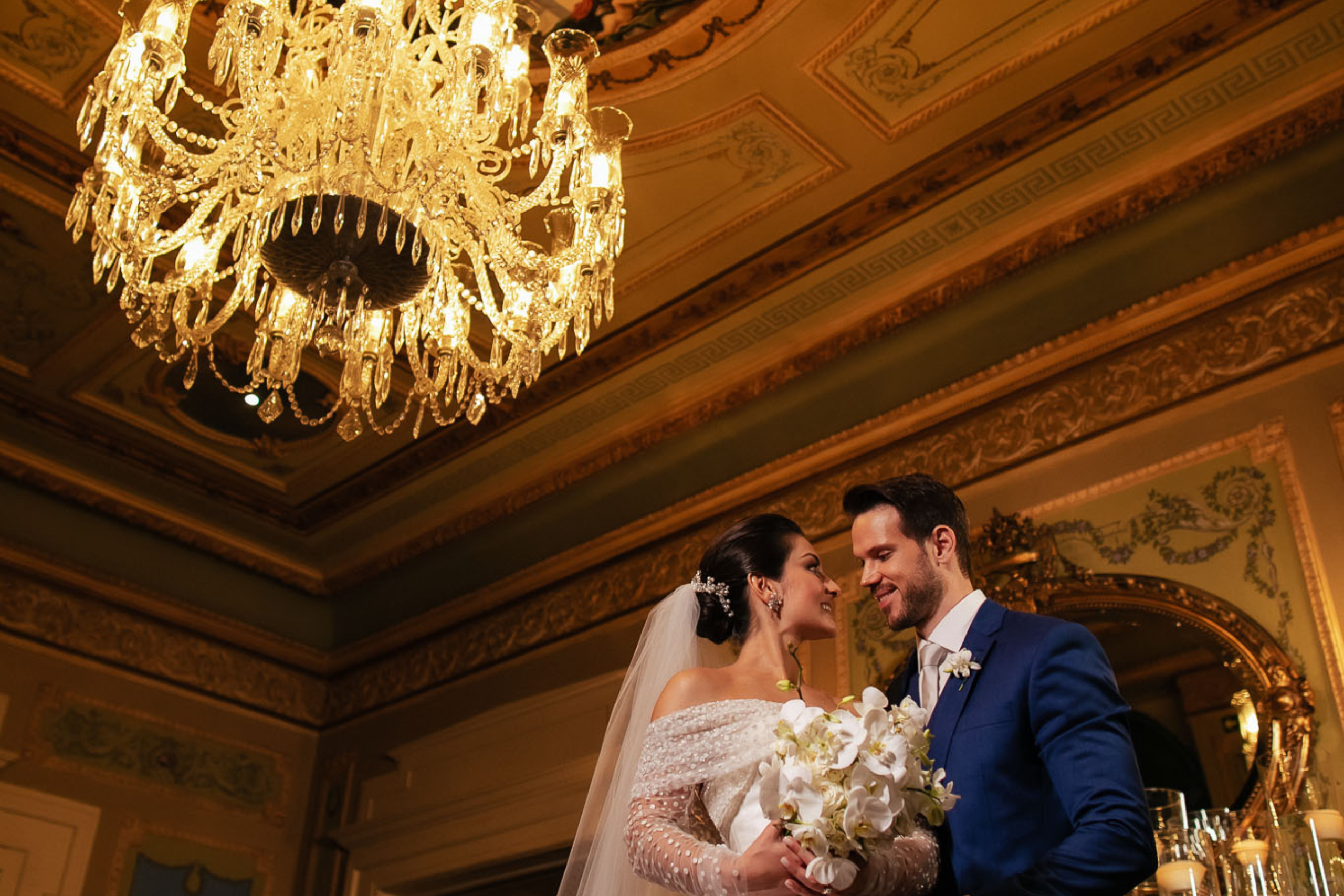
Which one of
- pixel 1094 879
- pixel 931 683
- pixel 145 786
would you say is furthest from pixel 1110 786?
pixel 145 786

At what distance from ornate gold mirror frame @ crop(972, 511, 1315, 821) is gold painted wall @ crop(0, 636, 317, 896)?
5048mm

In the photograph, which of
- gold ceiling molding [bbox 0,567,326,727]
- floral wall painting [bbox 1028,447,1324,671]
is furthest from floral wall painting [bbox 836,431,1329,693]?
gold ceiling molding [bbox 0,567,326,727]

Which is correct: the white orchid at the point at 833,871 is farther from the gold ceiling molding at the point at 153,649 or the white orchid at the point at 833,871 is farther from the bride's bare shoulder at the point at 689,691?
the gold ceiling molding at the point at 153,649

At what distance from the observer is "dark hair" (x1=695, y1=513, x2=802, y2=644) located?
3043 millimetres

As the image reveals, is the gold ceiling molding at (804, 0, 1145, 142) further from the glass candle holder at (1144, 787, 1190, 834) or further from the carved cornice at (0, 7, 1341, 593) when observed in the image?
the glass candle holder at (1144, 787, 1190, 834)

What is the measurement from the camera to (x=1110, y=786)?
1888 mm

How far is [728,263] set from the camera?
605 centimetres

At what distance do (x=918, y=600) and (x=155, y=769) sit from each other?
255 inches

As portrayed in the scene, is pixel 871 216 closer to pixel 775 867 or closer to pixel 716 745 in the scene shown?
pixel 716 745

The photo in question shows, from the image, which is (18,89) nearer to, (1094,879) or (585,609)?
(585,609)

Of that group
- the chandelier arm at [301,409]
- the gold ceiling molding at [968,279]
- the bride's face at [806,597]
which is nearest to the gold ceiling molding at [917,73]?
the gold ceiling molding at [968,279]

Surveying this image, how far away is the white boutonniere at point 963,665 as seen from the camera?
2.19 metres

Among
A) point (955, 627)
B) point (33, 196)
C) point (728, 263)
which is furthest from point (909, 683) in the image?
point (33, 196)

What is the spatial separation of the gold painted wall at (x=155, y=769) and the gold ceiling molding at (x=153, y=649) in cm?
8
